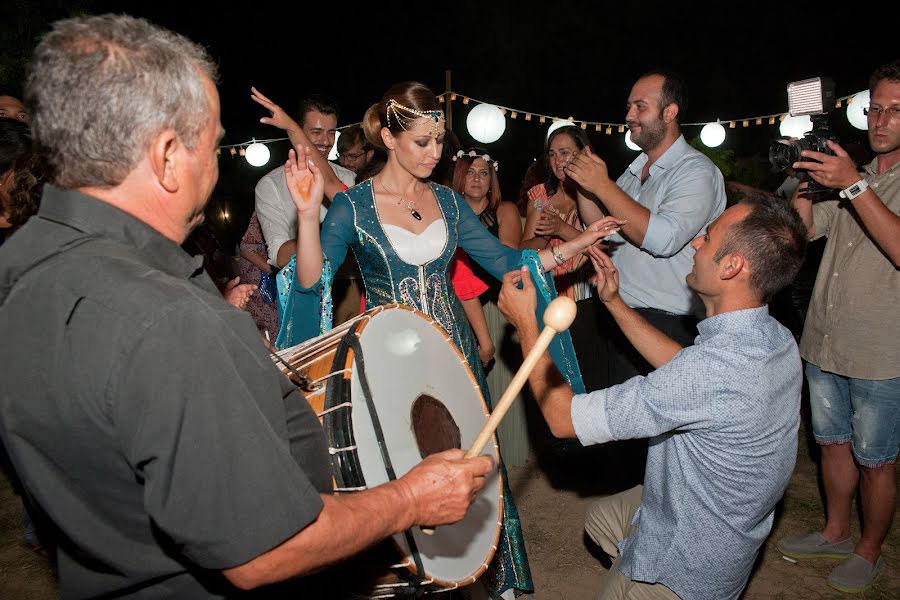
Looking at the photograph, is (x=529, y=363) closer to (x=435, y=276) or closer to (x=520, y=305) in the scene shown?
(x=520, y=305)

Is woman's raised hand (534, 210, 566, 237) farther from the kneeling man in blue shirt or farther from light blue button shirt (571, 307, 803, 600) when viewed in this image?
light blue button shirt (571, 307, 803, 600)

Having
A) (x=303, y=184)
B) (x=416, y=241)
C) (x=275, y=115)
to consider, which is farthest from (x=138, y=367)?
(x=275, y=115)

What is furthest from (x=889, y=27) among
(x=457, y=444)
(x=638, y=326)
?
(x=457, y=444)

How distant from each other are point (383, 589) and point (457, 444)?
540mm

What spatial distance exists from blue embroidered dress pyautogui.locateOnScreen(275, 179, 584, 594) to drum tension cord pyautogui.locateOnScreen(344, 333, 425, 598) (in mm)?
1041

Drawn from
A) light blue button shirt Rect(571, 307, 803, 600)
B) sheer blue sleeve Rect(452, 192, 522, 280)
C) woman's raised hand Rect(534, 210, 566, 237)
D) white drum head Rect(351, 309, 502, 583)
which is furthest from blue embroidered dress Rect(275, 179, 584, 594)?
woman's raised hand Rect(534, 210, 566, 237)

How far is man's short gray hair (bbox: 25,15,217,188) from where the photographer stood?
988mm

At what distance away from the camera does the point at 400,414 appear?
1.68 m

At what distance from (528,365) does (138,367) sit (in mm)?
810

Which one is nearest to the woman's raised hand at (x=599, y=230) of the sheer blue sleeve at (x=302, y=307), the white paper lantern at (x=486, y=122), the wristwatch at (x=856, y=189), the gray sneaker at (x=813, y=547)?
the wristwatch at (x=856, y=189)

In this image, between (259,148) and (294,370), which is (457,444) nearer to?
(294,370)

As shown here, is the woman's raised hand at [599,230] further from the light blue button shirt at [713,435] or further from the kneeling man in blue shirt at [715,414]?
the light blue button shirt at [713,435]

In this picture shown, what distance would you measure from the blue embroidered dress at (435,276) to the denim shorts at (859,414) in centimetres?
134

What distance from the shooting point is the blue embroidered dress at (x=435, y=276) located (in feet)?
9.10
